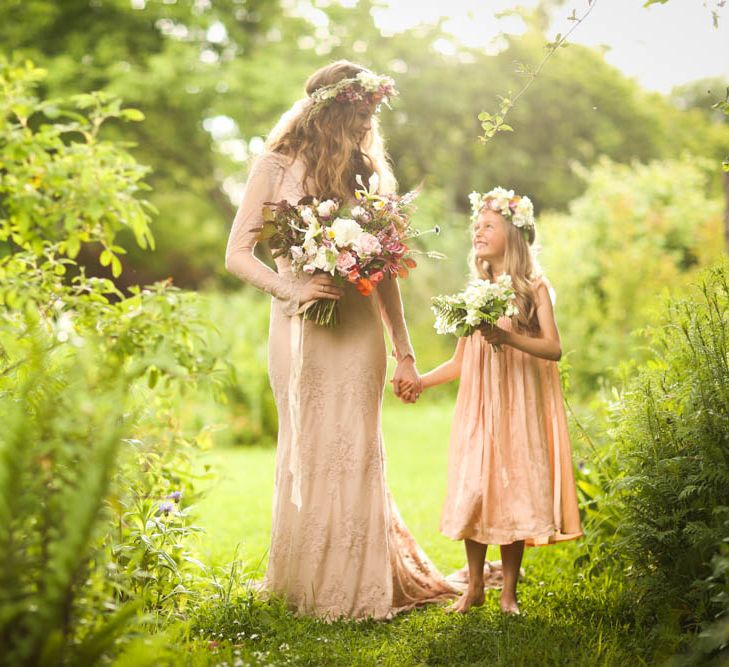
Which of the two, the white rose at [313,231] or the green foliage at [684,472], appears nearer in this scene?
the green foliage at [684,472]

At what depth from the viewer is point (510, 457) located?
4.29m

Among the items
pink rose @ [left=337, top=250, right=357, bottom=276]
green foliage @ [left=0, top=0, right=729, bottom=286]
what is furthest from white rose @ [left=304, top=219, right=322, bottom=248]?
green foliage @ [left=0, top=0, right=729, bottom=286]

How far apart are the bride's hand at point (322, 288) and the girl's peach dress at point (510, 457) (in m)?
0.94

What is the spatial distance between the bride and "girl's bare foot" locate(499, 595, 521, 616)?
552 millimetres

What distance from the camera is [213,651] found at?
11.2ft

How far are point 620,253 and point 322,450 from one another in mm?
8965

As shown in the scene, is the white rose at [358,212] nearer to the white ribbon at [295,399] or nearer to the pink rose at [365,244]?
the pink rose at [365,244]

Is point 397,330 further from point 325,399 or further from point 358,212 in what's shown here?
point 358,212

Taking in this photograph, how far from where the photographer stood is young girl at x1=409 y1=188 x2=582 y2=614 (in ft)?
13.8

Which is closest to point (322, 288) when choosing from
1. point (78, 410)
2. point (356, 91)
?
point (356, 91)

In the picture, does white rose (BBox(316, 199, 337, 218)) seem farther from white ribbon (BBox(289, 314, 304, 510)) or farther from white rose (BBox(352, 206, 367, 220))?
white ribbon (BBox(289, 314, 304, 510))

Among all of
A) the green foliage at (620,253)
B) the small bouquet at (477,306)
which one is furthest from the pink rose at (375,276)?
the green foliage at (620,253)

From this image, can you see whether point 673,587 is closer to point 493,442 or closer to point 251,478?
point 493,442

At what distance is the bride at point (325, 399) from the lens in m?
4.10
